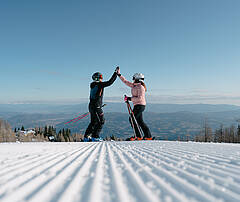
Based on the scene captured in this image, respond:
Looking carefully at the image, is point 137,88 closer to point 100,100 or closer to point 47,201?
point 100,100

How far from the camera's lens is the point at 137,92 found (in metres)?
7.76

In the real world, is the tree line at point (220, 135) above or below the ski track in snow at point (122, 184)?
below

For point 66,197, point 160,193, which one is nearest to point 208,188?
point 160,193

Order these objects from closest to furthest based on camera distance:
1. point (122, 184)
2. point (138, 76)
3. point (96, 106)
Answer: point (122, 184), point (96, 106), point (138, 76)

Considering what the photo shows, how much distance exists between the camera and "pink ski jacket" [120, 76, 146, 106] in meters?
7.70

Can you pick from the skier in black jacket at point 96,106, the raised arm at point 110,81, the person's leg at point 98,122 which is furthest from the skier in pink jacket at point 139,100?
the person's leg at point 98,122

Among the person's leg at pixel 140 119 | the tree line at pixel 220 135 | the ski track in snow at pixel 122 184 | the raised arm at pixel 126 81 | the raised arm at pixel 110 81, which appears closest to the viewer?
the ski track in snow at pixel 122 184

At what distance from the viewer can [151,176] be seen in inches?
59.8

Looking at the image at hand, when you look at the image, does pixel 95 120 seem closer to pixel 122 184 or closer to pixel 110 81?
pixel 110 81

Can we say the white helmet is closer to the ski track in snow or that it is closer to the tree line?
the ski track in snow

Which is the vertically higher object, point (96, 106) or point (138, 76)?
point (138, 76)

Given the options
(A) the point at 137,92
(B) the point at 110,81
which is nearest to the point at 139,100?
(A) the point at 137,92

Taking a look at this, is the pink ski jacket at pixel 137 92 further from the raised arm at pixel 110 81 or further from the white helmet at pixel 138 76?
the white helmet at pixel 138 76

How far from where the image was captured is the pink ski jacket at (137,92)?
25.3 feet
